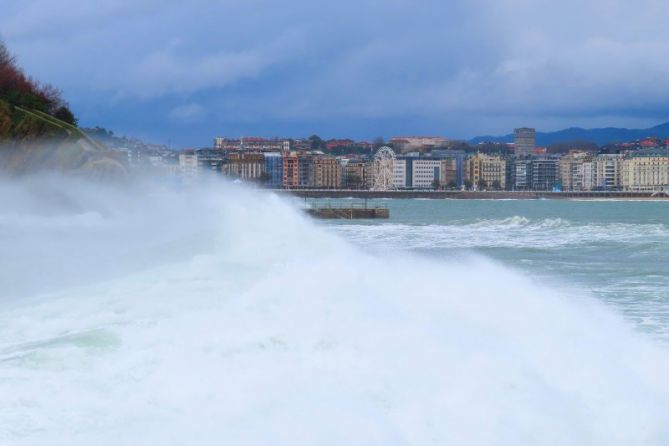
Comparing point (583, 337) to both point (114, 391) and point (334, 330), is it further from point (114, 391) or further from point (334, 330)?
point (114, 391)

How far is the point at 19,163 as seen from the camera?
A: 156 feet

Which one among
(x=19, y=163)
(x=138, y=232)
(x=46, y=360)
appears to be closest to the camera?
(x=46, y=360)

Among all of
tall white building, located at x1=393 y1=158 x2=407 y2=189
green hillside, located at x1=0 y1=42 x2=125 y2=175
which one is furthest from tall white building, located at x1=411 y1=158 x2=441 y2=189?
green hillside, located at x1=0 y1=42 x2=125 y2=175

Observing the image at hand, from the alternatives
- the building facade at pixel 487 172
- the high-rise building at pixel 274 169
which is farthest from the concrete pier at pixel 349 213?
the building facade at pixel 487 172

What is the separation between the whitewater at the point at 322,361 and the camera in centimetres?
712

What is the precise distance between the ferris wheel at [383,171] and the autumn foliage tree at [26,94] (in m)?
116

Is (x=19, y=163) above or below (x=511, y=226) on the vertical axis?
above

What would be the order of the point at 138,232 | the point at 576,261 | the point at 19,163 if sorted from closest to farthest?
the point at 576,261
the point at 138,232
the point at 19,163

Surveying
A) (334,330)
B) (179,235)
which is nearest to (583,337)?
(334,330)

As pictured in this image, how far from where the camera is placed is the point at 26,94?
5672cm

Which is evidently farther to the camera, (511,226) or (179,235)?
(511,226)

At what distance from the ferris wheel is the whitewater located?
16636 centimetres

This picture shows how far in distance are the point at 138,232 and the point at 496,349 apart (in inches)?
802

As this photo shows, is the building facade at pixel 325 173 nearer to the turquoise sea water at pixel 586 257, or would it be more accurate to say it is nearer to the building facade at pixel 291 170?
the building facade at pixel 291 170
